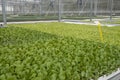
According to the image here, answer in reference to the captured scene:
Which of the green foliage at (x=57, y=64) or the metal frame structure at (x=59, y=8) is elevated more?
the metal frame structure at (x=59, y=8)

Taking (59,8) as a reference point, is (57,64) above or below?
below

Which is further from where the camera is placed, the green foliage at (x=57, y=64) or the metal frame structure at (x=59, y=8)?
the metal frame structure at (x=59, y=8)

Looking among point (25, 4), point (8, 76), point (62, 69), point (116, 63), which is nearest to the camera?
point (8, 76)

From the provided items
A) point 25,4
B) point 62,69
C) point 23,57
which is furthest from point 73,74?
point 25,4

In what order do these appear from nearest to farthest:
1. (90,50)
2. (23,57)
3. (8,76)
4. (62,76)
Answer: (8,76), (62,76), (23,57), (90,50)

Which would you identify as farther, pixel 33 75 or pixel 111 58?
pixel 111 58

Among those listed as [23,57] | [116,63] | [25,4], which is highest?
[25,4]

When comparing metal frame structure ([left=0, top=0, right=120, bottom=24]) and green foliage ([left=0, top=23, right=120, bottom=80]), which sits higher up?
metal frame structure ([left=0, top=0, right=120, bottom=24])

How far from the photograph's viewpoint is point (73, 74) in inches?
132

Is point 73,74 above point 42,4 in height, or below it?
below

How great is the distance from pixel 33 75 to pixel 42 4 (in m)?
23.7

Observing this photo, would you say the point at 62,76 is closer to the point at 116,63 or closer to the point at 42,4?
the point at 116,63

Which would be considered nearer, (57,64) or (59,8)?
(57,64)

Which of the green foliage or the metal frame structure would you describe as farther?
the metal frame structure
